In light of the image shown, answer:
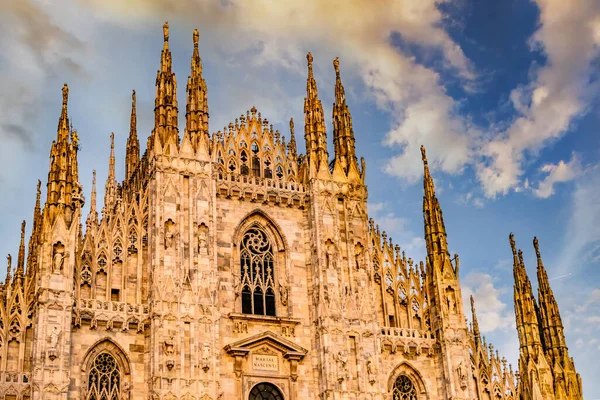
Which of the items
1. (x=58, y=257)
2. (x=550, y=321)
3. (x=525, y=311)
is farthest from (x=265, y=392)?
(x=550, y=321)

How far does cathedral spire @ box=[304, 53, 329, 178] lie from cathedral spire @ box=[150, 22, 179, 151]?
6.45 meters

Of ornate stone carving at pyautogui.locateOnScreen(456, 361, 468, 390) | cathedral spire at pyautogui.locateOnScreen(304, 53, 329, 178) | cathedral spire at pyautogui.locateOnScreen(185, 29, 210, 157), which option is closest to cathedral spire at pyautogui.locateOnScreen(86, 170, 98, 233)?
cathedral spire at pyautogui.locateOnScreen(185, 29, 210, 157)

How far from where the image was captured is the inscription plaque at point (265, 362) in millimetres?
35219

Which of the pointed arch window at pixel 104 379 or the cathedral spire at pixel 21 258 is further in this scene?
the cathedral spire at pixel 21 258

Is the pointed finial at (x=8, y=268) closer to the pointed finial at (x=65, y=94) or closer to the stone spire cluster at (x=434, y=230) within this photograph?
the pointed finial at (x=65, y=94)

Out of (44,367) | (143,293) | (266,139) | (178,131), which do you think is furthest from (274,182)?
(44,367)

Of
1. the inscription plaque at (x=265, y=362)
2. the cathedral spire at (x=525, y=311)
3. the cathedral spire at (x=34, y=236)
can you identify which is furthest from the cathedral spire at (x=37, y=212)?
the cathedral spire at (x=525, y=311)

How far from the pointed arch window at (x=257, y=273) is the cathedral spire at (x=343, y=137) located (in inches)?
A: 209

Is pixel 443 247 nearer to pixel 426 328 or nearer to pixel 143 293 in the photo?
pixel 426 328

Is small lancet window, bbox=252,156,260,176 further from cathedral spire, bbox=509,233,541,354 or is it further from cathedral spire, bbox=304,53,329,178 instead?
cathedral spire, bbox=509,233,541,354

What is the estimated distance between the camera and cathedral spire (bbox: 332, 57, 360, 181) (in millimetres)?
40500

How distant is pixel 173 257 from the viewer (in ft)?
114

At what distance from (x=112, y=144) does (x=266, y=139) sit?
12.6m

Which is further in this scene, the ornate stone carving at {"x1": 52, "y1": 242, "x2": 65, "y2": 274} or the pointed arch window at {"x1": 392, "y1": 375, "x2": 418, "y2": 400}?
the pointed arch window at {"x1": 392, "y1": 375, "x2": 418, "y2": 400}
